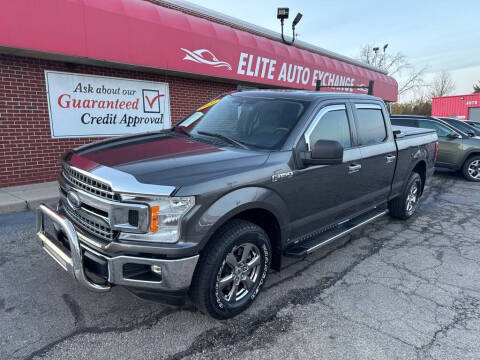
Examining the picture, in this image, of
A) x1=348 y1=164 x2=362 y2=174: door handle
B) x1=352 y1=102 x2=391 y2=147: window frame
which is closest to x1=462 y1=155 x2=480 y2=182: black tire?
x1=352 y1=102 x2=391 y2=147: window frame

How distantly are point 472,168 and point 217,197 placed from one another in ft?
32.6

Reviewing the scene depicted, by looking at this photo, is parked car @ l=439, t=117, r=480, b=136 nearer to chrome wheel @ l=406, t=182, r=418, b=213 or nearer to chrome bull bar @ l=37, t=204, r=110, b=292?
chrome wheel @ l=406, t=182, r=418, b=213

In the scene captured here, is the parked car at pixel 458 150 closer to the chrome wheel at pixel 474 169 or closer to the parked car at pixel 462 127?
the chrome wheel at pixel 474 169

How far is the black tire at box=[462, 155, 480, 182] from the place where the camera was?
9.52 metres

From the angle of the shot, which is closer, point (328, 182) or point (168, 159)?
point (168, 159)

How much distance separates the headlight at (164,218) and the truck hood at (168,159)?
11cm

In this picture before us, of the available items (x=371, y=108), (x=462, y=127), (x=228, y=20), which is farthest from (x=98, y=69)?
(x=462, y=127)

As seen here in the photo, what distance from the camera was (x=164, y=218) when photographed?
222cm

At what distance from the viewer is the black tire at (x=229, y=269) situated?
8.06 ft

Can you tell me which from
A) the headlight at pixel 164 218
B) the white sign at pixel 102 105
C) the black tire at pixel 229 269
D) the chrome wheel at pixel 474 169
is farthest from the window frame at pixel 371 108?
the chrome wheel at pixel 474 169

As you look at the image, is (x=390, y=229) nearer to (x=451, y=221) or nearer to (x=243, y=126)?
(x=451, y=221)

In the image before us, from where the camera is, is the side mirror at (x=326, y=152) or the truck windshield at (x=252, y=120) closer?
the side mirror at (x=326, y=152)

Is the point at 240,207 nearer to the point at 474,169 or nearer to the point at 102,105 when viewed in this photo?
the point at 102,105

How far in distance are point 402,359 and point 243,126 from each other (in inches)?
93.1
